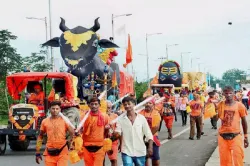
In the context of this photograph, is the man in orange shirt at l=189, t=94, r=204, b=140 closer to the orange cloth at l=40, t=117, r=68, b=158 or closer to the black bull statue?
the black bull statue

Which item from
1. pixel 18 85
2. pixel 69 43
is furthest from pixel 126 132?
pixel 69 43

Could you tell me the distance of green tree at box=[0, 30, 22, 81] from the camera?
2084 inches

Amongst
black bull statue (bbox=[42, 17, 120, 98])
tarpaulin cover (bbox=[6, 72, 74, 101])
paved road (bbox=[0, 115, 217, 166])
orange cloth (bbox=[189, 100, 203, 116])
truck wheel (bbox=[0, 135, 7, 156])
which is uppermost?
black bull statue (bbox=[42, 17, 120, 98])

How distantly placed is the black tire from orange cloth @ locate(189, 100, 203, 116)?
567 centimetres

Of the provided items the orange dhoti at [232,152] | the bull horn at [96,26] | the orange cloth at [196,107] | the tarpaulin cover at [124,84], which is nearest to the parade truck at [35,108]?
the bull horn at [96,26]

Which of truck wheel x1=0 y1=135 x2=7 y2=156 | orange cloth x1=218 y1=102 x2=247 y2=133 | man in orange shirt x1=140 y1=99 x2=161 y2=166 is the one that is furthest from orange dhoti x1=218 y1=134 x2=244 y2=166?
truck wheel x1=0 y1=135 x2=7 y2=156

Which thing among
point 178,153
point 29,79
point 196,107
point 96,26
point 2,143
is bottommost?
point 178,153

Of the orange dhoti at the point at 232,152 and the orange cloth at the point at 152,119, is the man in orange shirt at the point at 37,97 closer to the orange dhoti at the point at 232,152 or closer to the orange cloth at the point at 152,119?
the orange cloth at the point at 152,119

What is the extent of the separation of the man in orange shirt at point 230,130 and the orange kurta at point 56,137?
261 cm

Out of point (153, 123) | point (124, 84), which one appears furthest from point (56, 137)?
point (124, 84)

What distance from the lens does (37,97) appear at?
637 inches

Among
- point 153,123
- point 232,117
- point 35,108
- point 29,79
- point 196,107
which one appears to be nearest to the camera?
point 232,117

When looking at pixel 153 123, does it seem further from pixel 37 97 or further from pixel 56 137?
pixel 37 97

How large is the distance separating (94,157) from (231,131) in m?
2.31
